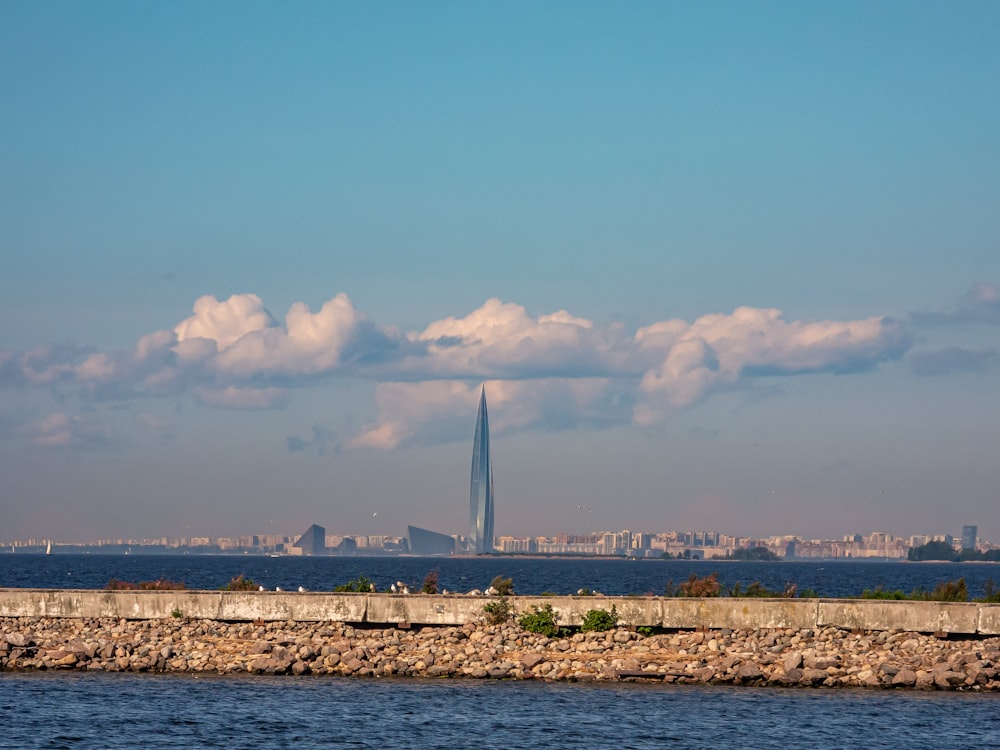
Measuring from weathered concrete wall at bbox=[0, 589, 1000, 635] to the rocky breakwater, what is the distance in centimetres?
52

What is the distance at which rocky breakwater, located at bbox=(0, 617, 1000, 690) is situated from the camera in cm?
4150

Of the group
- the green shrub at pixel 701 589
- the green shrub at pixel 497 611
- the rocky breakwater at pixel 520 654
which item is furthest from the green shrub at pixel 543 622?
the green shrub at pixel 701 589

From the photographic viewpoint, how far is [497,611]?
47.1m

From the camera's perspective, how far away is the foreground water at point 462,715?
1318 inches

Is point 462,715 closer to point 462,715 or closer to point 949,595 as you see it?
point 462,715

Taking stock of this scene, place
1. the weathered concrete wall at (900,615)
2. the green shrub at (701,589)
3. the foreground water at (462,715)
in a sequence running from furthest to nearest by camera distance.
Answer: the green shrub at (701,589), the weathered concrete wall at (900,615), the foreground water at (462,715)

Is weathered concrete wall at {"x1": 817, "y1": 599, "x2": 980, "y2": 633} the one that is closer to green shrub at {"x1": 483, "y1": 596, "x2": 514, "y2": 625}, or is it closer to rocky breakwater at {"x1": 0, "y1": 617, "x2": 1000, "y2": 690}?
rocky breakwater at {"x1": 0, "y1": 617, "x2": 1000, "y2": 690}

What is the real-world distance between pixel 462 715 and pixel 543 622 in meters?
10.0

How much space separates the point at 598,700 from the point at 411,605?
35.8 ft

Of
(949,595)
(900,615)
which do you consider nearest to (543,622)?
(900,615)

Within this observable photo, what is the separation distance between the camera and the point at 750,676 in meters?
41.5

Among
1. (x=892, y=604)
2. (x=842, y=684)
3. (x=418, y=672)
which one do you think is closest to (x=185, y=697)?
(x=418, y=672)

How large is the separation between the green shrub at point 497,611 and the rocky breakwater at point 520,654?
13.4 inches

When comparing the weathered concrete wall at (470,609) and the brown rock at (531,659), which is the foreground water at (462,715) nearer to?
the brown rock at (531,659)
